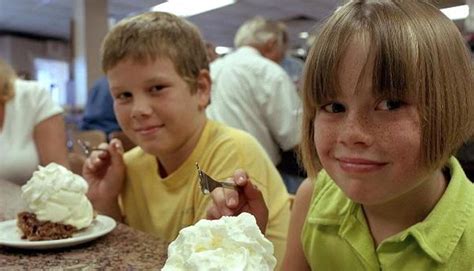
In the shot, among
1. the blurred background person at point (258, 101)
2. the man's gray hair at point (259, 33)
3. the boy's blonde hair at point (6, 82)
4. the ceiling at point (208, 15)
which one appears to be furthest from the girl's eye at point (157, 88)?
the ceiling at point (208, 15)

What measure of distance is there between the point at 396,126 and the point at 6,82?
5.22ft

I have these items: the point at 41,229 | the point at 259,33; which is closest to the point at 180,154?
the point at 41,229

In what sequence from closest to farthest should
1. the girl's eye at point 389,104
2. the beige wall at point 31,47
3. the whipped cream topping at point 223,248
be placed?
the whipped cream topping at point 223,248
the girl's eye at point 389,104
the beige wall at point 31,47

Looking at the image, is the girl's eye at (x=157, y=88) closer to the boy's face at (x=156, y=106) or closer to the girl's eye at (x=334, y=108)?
the boy's face at (x=156, y=106)

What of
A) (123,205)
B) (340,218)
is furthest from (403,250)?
(123,205)

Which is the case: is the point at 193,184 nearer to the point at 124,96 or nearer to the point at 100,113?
the point at 124,96

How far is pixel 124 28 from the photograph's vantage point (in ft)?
3.44

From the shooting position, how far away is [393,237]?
65 centimetres

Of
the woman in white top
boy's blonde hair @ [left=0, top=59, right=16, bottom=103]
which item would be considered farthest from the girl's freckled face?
boy's blonde hair @ [left=0, top=59, right=16, bottom=103]

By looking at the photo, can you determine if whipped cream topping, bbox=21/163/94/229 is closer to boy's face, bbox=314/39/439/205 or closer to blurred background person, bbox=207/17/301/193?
boy's face, bbox=314/39/439/205

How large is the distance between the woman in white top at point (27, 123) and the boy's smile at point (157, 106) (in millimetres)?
768

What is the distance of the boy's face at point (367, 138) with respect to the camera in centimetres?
56

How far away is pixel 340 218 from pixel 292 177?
3.69ft

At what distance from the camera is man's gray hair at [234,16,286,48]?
8.98ft
